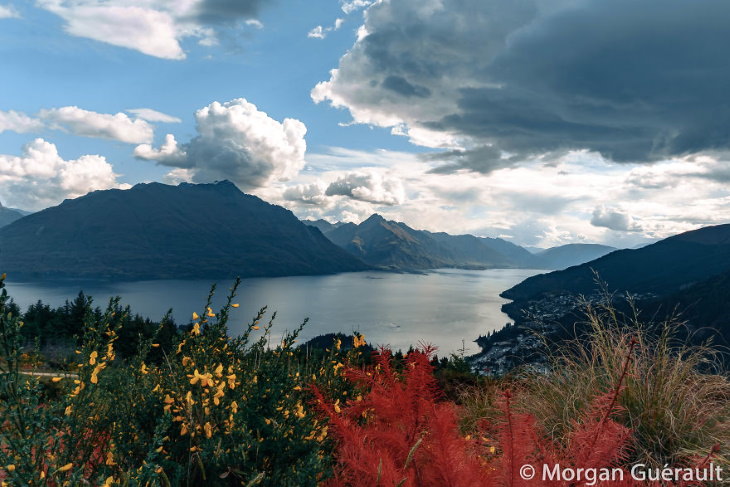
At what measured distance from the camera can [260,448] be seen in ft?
8.71

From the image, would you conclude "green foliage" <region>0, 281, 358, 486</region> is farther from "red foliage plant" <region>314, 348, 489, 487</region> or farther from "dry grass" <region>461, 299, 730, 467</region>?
"dry grass" <region>461, 299, 730, 467</region>

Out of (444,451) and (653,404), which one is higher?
(444,451)

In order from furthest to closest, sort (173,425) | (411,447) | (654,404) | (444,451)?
(654,404), (173,425), (411,447), (444,451)

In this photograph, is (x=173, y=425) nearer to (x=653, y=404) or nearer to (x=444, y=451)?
(x=444, y=451)

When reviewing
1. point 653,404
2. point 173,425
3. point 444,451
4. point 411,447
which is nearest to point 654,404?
point 653,404

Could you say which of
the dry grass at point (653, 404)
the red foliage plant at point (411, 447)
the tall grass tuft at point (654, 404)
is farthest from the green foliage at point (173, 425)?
the tall grass tuft at point (654, 404)

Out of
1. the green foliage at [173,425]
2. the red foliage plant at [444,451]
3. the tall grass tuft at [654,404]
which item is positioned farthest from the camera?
the tall grass tuft at [654,404]

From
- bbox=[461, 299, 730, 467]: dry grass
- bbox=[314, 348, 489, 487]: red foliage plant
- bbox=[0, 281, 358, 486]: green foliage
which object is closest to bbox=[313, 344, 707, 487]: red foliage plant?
bbox=[314, 348, 489, 487]: red foliage plant

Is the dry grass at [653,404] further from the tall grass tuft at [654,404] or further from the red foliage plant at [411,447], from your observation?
the red foliage plant at [411,447]

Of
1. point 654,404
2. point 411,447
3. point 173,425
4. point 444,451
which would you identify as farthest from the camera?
point 654,404

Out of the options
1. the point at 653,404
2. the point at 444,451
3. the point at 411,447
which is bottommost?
the point at 653,404

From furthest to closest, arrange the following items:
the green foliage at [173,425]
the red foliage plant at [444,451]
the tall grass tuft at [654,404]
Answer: the tall grass tuft at [654,404]
the red foliage plant at [444,451]
the green foliage at [173,425]

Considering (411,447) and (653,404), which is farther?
(653,404)

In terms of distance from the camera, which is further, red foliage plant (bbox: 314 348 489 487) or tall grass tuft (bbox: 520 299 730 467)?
tall grass tuft (bbox: 520 299 730 467)
